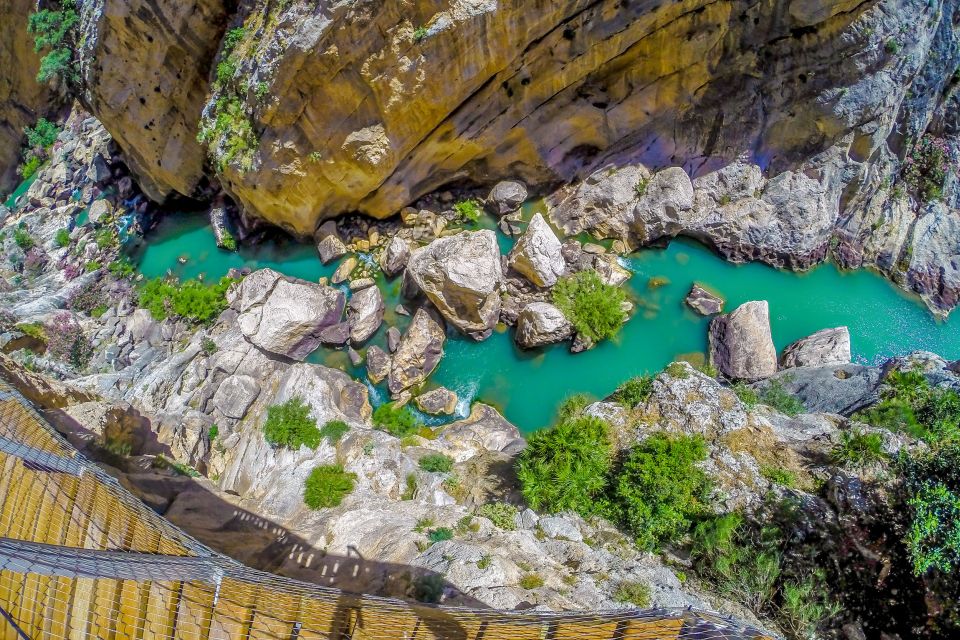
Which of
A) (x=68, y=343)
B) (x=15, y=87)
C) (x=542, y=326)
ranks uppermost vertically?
(x=15, y=87)

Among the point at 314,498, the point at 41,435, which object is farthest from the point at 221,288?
the point at 41,435

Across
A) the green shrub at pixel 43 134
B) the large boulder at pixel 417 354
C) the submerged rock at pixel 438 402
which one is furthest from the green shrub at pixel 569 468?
the green shrub at pixel 43 134

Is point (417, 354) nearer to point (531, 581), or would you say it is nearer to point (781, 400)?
point (531, 581)

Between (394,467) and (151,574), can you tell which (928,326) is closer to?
(394,467)

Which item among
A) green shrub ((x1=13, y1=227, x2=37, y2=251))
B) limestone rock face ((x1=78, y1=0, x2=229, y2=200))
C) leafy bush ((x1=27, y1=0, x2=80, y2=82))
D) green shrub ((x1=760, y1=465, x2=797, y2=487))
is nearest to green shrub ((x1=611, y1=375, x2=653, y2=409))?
green shrub ((x1=760, y1=465, x2=797, y2=487))

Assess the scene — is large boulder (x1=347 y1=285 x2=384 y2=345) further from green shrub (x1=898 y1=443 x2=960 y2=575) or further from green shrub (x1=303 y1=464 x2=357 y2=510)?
green shrub (x1=898 y1=443 x2=960 y2=575)

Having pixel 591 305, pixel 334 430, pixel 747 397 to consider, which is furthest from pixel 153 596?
pixel 591 305
